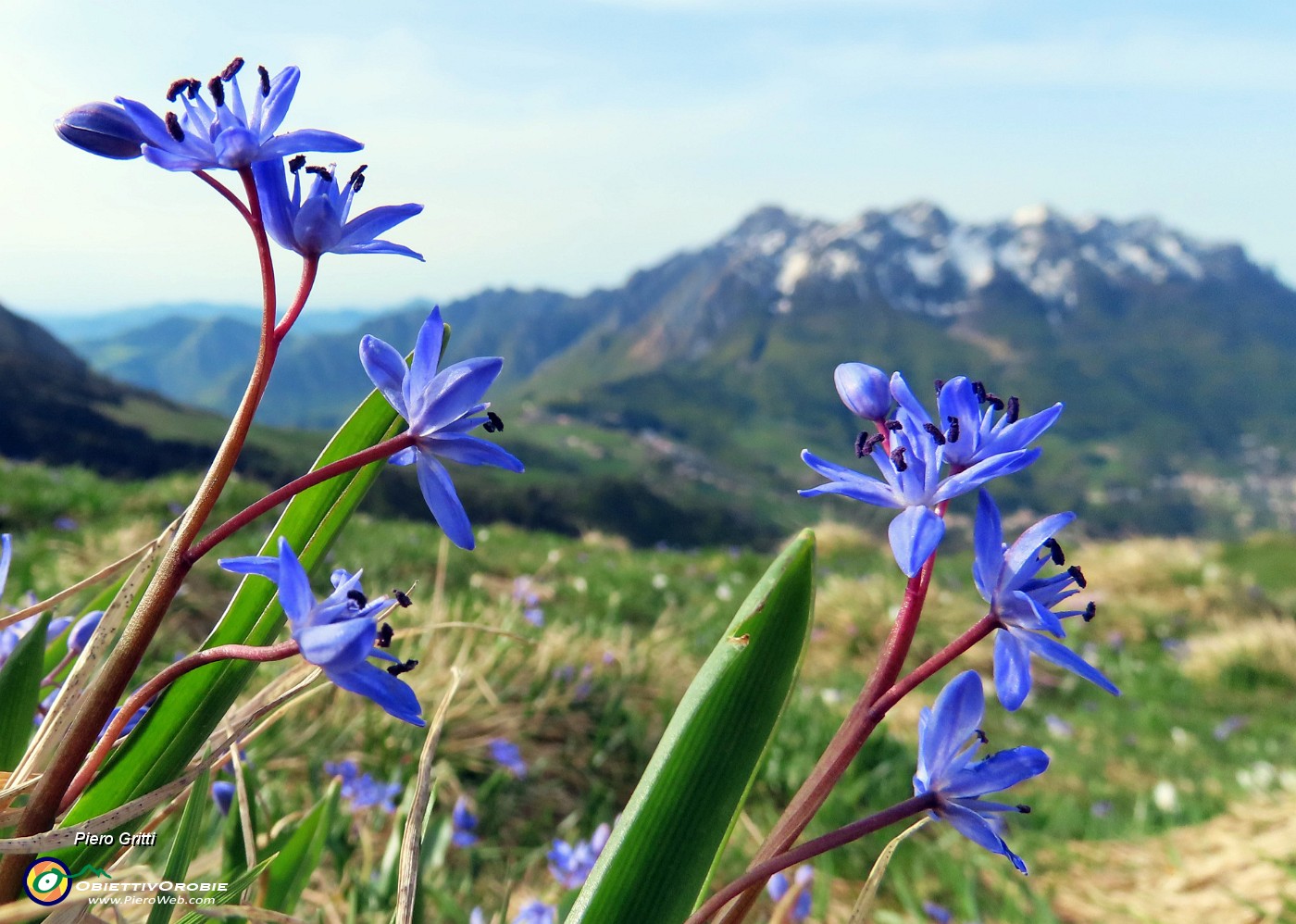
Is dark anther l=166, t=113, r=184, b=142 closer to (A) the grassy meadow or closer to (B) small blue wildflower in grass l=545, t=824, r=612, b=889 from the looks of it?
(A) the grassy meadow

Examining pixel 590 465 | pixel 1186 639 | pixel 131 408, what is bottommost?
pixel 590 465

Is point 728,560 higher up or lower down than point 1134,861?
lower down

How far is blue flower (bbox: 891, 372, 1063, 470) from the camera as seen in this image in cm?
89

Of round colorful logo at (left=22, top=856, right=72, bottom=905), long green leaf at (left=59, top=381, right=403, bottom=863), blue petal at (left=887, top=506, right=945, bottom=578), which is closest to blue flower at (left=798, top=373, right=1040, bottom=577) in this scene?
blue petal at (left=887, top=506, right=945, bottom=578)

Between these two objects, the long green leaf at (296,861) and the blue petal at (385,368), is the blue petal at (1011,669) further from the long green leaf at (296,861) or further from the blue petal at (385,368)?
the long green leaf at (296,861)

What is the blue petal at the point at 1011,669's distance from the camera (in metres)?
0.87

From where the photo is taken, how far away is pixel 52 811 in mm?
873

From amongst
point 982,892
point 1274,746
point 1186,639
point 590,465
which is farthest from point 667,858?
point 590,465

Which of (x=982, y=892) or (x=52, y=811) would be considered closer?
(x=52, y=811)

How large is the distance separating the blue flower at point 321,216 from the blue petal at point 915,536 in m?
0.55

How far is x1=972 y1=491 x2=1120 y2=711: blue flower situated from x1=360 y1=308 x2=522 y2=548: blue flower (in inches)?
18.9

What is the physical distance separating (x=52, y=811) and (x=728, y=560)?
1176 centimetres

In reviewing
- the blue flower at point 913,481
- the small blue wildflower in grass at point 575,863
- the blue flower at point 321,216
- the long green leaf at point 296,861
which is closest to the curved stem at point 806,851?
the blue flower at point 913,481

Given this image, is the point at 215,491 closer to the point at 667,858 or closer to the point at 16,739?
the point at 16,739
